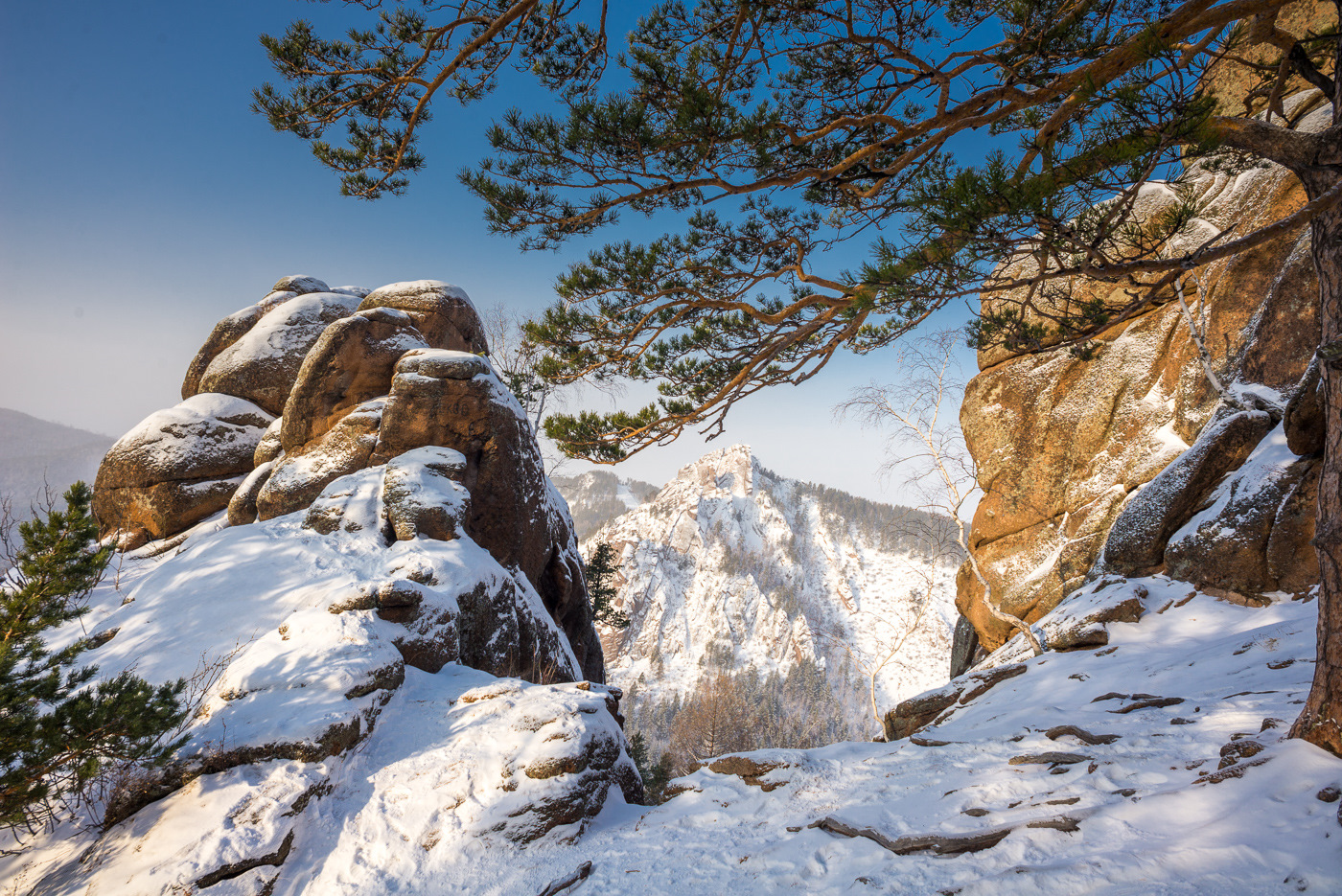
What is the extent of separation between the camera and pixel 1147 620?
22.5ft

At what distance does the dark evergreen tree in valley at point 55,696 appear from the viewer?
11.3ft

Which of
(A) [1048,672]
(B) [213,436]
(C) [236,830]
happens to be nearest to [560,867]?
(C) [236,830]

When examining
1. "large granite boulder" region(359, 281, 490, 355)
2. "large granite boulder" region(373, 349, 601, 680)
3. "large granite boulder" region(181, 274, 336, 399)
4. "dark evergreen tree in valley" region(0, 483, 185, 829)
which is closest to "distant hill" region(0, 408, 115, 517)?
"large granite boulder" region(181, 274, 336, 399)

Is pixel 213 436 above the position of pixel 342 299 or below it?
below

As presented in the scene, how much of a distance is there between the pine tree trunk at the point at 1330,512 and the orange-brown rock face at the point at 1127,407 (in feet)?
14.9

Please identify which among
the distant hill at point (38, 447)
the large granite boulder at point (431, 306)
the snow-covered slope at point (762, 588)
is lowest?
the snow-covered slope at point (762, 588)

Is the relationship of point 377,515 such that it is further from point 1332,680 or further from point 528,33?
point 1332,680

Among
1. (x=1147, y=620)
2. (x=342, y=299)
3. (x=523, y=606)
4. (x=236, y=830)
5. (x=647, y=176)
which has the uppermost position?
(x=342, y=299)

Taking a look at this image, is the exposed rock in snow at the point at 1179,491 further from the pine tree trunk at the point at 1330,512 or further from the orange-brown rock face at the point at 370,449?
the orange-brown rock face at the point at 370,449

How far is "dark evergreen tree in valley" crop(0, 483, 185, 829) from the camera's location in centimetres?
346

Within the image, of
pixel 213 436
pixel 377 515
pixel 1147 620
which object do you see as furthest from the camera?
pixel 213 436

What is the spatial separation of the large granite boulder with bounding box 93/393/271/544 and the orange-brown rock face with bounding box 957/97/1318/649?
18.6 m

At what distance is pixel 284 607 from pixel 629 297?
256 inches

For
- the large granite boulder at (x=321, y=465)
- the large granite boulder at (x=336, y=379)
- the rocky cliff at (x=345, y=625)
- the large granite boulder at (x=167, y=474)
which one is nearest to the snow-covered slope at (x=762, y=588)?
the large granite boulder at (x=167, y=474)
